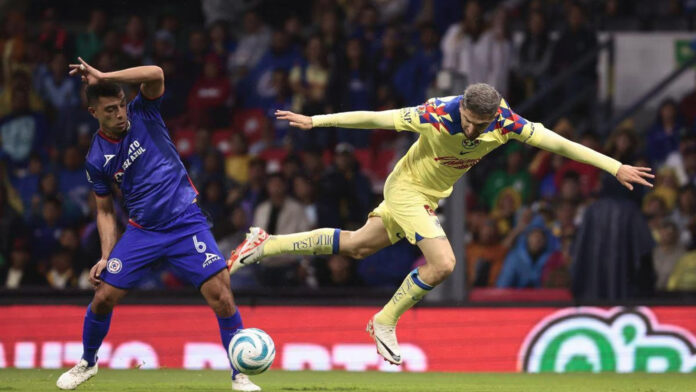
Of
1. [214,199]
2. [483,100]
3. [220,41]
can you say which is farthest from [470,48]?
[483,100]

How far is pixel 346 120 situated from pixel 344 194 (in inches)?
200

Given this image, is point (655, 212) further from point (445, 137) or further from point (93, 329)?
point (93, 329)

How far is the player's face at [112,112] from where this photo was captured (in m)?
8.59

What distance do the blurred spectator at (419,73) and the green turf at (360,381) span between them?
16.0 ft

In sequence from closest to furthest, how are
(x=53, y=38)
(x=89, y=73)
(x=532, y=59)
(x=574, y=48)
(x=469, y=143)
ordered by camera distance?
(x=89, y=73) < (x=469, y=143) < (x=574, y=48) < (x=532, y=59) < (x=53, y=38)

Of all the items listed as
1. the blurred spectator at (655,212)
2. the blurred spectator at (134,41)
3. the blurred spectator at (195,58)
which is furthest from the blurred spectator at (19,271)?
the blurred spectator at (655,212)

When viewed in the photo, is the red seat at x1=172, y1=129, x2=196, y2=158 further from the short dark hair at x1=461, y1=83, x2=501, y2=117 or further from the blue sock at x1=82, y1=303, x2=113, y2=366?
the short dark hair at x1=461, y1=83, x2=501, y2=117

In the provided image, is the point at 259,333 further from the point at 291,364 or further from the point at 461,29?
the point at 461,29

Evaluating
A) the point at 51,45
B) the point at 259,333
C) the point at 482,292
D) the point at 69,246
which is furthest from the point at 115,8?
the point at 259,333

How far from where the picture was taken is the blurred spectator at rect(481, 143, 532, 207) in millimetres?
14773

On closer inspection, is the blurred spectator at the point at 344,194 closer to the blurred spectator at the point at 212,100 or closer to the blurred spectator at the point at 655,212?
the blurred spectator at the point at 212,100

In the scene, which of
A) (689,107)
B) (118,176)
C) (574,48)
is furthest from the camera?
(574,48)

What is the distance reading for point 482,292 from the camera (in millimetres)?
12961

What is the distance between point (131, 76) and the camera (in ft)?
27.0
